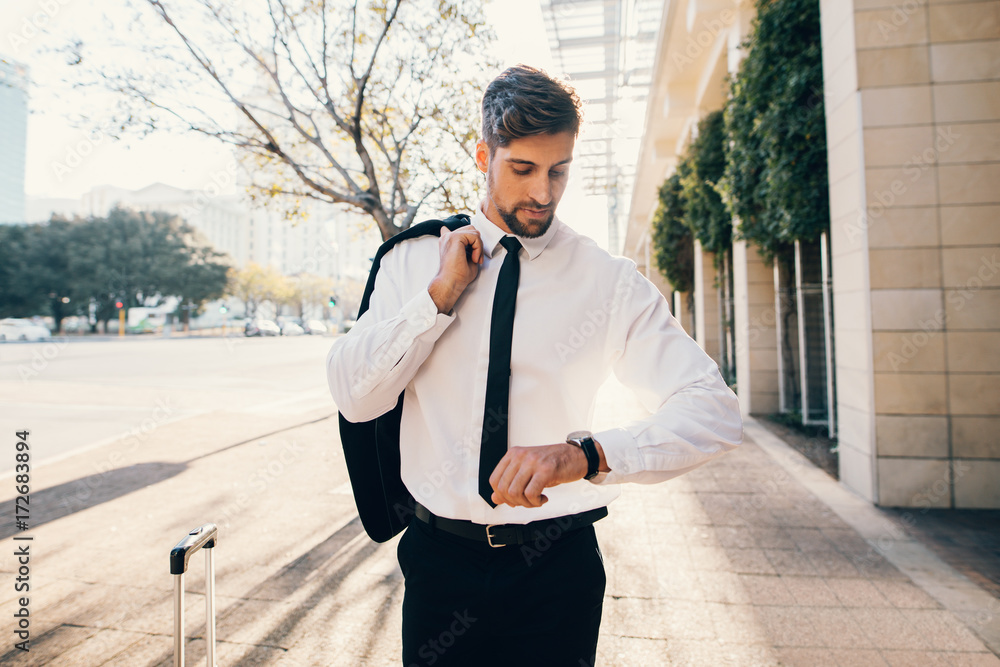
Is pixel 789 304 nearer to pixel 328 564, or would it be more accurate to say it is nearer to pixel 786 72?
pixel 786 72

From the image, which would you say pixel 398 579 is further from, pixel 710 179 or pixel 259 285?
pixel 259 285

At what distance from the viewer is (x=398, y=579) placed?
3.51 meters

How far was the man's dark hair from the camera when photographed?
134 cm

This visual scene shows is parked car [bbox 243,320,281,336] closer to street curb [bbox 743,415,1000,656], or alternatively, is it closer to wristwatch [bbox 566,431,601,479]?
street curb [bbox 743,415,1000,656]

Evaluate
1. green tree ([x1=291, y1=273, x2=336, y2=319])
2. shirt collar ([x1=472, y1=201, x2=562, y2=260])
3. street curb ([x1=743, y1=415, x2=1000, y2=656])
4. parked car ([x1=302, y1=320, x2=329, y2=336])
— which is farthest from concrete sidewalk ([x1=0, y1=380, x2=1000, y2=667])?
green tree ([x1=291, y1=273, x2=336, y2=319])

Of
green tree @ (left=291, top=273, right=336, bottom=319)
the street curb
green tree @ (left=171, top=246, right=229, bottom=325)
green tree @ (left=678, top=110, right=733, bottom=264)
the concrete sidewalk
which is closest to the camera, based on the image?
the concrete sidewalk

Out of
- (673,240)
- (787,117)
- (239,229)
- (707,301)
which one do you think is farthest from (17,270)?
(239,229)

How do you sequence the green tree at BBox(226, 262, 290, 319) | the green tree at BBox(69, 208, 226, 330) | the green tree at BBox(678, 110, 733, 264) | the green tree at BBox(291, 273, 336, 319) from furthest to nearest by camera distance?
the green tree at BBox(291, 273, 336, 319) < the green tree at BBox(226, 262, 290, 319) < the green tree at BBox(69, 208, 226, 330) < the green tree at BBox(678, 110, 733, 264)

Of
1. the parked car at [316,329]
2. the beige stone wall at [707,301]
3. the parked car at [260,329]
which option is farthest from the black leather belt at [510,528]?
the parked car at [316,329]

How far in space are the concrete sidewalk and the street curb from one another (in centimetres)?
2

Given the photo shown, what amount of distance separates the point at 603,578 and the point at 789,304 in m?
8.33

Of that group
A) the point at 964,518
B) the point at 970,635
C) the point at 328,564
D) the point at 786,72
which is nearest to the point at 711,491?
the point at 964,518

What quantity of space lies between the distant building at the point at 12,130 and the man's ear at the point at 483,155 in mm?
5787

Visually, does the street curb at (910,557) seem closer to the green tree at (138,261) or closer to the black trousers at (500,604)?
the black trousers at (500,604)
